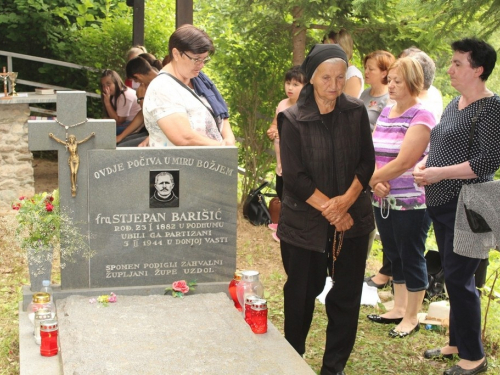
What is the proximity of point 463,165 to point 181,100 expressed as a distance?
1782mm

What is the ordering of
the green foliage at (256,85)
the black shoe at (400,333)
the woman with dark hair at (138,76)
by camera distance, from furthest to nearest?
the green foliage at (256,85) → the woman with dark hair at (138,76) → the black shoe at (400,333)

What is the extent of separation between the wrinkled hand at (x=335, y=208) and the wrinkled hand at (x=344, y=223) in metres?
0.02

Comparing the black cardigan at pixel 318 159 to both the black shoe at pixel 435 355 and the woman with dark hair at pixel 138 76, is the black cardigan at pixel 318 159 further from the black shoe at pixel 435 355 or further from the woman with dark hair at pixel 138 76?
the woman with dark hair at pixel 138 76

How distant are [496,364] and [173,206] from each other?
2341mm

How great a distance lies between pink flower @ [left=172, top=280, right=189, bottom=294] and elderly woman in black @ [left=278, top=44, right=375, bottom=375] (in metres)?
0.69

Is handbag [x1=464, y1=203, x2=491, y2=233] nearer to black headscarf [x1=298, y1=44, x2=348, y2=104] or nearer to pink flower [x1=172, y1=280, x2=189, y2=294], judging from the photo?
black headscarf [x1=298, y1=44, x2=348, y2=104]

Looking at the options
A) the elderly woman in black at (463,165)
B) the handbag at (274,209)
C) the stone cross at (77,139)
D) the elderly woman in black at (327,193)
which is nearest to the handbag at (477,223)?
the elderly woman in black at (463,165)

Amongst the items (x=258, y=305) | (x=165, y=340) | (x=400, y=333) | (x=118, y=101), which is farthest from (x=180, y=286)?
(x=118, y=101)

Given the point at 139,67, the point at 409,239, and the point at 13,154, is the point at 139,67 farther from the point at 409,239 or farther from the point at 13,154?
the point at 409,239

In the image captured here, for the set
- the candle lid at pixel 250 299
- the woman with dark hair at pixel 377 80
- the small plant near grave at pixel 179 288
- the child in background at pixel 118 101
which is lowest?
the small plant near grave at pixel 179 288

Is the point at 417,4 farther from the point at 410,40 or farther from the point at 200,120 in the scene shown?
the point at 410,40

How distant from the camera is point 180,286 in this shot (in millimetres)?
4719

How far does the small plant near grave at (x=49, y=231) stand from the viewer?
4.55 meters

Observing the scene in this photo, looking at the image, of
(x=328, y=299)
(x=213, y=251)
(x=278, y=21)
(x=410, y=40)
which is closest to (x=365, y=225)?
(x=328, y=299)
